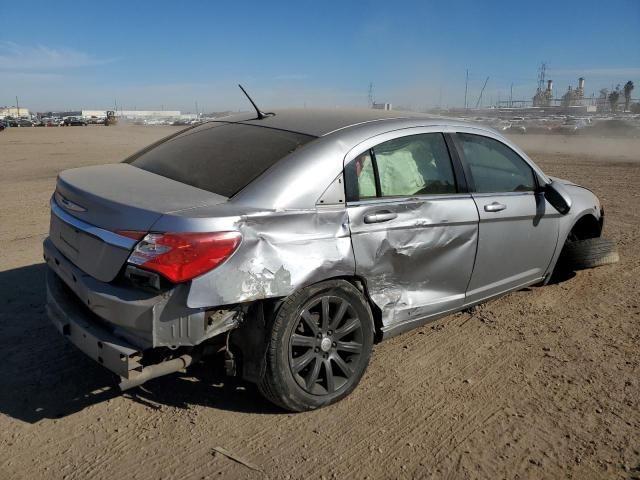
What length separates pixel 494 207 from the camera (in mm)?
3928

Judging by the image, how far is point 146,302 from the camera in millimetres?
2633

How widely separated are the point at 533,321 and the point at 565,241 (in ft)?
2.96

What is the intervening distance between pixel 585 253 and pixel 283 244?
131 inches

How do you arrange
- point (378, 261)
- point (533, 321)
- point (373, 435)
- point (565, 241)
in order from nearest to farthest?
point (373, 435), point (378, 261), point (533, 321), point (565, 241)

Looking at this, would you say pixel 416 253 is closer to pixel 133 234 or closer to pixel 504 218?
pixel 504 218

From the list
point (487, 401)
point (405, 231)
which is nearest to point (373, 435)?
point (487, 401)

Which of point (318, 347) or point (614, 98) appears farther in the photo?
point (614, 98)

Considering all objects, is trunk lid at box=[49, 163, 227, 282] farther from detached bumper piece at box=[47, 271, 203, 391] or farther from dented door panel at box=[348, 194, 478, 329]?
dented door panel at box=[348, 194, 478, 329]

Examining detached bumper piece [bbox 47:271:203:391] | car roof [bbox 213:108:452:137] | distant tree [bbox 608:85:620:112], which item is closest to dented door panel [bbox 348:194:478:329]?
car roof [bbox 213:108:452:137]

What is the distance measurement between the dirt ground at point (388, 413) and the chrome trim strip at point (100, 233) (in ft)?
3.43

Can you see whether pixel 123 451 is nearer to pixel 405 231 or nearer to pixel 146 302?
pixel 146 302

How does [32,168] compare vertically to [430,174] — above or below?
below

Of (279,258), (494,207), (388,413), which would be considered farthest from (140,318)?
(494,207)

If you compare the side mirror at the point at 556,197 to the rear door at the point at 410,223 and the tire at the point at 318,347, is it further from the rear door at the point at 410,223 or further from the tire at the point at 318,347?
the tire at the point at 318,347
